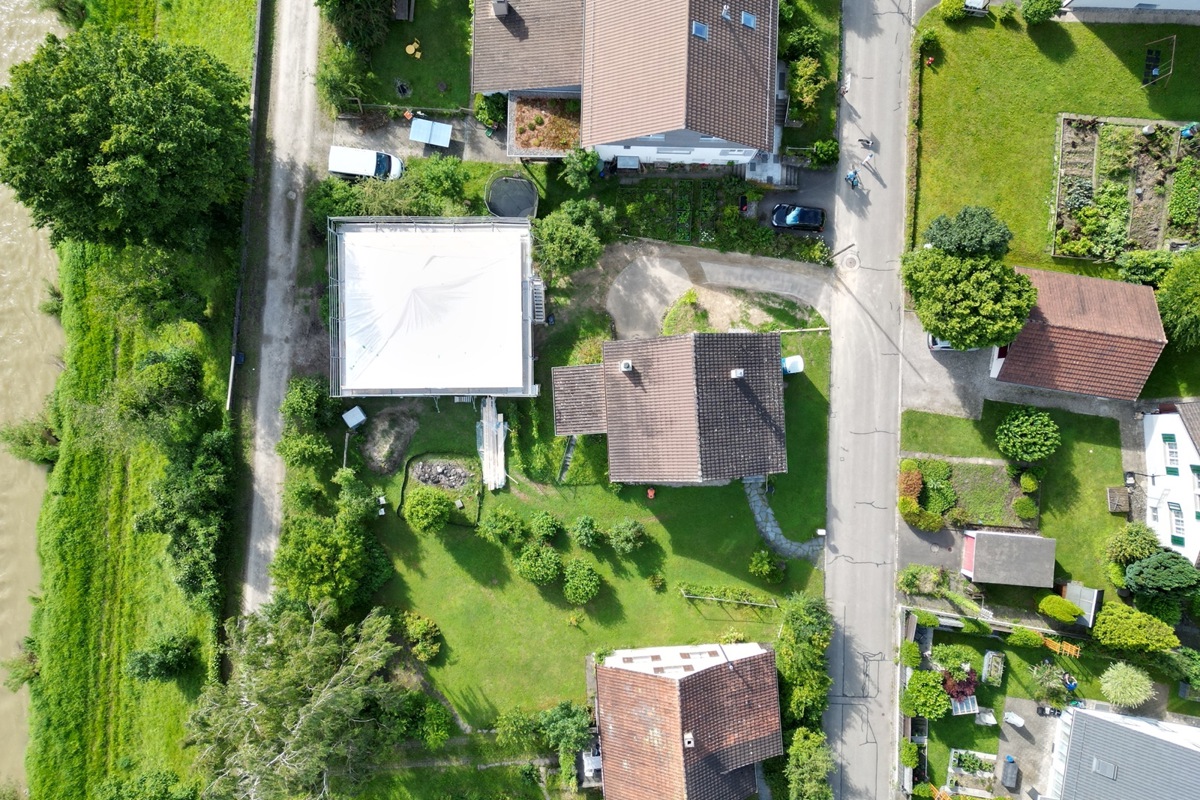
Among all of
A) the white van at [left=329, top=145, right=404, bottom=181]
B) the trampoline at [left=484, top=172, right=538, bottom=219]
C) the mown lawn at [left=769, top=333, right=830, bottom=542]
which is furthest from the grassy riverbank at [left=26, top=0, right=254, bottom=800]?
the mown lawn at [left=769, top=333, right=830, bottom=542]

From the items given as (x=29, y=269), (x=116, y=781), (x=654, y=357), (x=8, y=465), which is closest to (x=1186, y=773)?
(x=654, y=357)

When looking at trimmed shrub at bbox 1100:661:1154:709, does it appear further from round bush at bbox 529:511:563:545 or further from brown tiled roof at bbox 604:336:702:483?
round bush at bbox 529:511:563:545

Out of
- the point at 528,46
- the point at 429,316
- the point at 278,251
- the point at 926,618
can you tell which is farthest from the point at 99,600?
the point at 926,618

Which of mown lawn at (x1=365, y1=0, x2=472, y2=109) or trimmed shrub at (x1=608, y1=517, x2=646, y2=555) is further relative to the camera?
mown lawn at (x1=365, y1=0, x2=472, y2=109)

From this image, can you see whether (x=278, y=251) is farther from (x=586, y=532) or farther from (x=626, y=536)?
(x=626, y=536)

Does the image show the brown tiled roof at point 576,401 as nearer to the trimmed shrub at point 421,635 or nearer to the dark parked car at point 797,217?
the trimmed shrub at point 421,635

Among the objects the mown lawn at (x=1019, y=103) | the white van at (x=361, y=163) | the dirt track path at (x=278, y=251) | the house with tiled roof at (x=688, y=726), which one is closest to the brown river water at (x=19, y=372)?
the dirt track path at (x=278, y=251)
